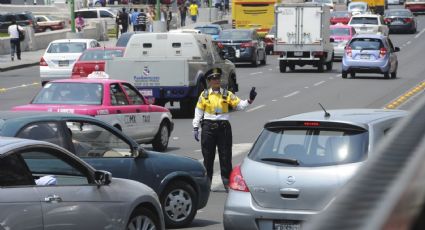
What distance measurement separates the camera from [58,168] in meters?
8.03

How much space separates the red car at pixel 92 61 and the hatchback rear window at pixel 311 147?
19307 mm

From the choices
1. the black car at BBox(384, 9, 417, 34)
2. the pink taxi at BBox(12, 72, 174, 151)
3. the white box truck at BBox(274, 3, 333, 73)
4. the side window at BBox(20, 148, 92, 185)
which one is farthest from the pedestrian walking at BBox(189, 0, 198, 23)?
the side window at BBox(20, 148, 92, 185)

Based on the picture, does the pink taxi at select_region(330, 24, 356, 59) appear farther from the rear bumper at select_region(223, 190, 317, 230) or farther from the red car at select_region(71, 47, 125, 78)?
the rear bumper at select_region(223, 190, 317, 230)

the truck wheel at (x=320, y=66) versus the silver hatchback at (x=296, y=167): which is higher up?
the silver hatchback at (x=296, y=167)

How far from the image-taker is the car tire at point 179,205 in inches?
435

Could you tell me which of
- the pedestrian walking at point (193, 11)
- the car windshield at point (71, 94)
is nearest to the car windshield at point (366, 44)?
the car windshield at point (71, 94)

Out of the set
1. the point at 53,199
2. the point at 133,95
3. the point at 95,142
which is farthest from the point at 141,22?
the point at 53,199

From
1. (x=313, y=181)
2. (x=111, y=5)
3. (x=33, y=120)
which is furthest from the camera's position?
→ (x=111, y=5)

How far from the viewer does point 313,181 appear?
8.26m

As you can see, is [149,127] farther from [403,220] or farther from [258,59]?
[258,59]

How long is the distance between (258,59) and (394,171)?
46.1 m

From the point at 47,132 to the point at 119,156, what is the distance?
0.80m

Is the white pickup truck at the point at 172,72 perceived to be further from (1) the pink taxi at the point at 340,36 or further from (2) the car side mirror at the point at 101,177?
(1) the pink taxi at the point at 340,36

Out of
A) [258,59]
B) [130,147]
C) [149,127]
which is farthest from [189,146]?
[258,59]
